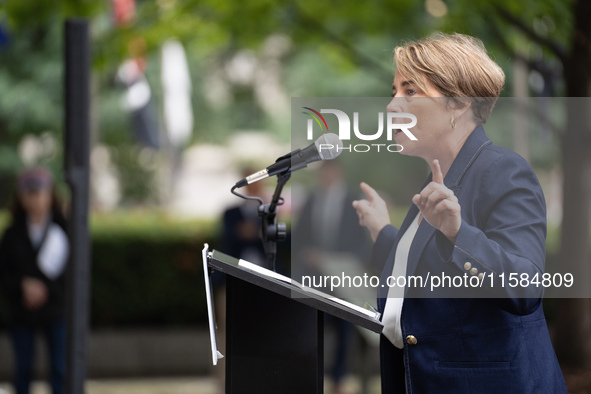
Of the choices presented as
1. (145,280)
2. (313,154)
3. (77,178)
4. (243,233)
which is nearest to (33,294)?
(243,233)

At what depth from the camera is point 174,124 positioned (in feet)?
63.5

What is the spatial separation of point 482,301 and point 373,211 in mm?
430

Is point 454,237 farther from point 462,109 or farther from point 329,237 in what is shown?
point 329,237

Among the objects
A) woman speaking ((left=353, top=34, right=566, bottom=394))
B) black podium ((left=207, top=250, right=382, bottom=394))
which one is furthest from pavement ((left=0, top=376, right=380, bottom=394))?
woman speaking ((left=353, top=34, right=566, bottom=394))

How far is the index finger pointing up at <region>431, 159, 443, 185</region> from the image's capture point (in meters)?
1.97

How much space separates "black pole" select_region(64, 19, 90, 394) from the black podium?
2332 mm

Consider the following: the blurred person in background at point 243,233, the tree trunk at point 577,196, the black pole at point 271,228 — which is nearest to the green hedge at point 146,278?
the blurred person in background at point 243,233

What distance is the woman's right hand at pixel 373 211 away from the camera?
7.48 feet

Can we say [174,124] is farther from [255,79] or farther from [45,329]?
[45,329]

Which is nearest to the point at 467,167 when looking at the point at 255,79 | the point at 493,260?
the point at 493,260

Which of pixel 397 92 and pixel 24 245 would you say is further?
pixel 24 245

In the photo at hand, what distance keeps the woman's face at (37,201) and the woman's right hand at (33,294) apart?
0.58 meters

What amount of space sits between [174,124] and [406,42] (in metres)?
17.5

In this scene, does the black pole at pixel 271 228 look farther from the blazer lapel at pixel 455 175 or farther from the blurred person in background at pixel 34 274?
the blurred person in background at pixel 34 274
